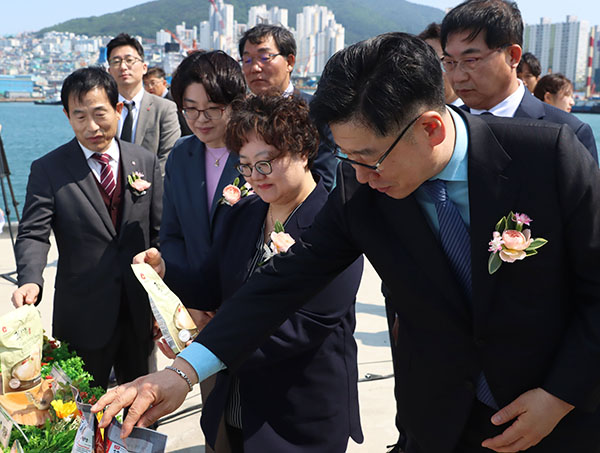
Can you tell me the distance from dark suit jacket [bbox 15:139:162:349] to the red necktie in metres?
0.05

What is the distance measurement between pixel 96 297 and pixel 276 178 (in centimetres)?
129

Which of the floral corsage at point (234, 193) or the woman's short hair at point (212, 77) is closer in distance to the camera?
the floral corsage at point (234, 193)

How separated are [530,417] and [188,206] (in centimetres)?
186

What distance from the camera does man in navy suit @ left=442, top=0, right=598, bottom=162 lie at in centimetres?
258

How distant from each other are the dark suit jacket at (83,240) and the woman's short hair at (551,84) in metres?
3.31

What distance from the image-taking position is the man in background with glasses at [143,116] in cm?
436

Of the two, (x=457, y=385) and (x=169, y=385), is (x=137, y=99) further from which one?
(x=457, y=385)

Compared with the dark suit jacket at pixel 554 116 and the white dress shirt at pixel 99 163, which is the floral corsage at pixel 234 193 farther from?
the dark suit jacket at pixel 554 116

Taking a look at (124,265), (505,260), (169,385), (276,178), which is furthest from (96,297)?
(505,260)


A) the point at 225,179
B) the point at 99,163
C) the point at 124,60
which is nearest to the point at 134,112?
the point at 124,60

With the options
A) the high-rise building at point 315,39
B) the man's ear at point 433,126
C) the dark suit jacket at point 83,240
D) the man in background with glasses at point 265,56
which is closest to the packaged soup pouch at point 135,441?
the man's ear at point 433,126

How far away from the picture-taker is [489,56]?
260 cm

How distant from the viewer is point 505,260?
4.38ft

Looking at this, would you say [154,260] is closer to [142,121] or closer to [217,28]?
[142,121]
